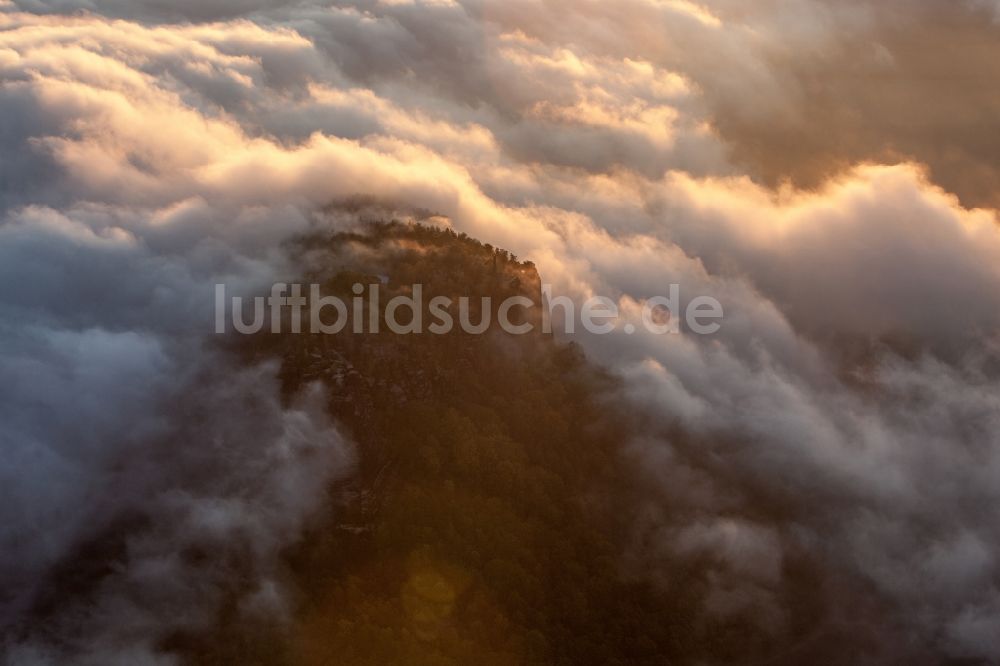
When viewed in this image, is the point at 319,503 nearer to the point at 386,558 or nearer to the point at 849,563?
the point at 386,558

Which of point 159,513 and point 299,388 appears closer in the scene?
point 159,513

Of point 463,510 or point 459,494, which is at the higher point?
point 459,494

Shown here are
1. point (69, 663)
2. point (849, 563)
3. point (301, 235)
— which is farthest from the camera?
point (301, 235)

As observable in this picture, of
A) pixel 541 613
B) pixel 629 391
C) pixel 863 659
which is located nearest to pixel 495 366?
pixel 629 391

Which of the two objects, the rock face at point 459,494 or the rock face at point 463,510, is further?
the rock face at point 459,494

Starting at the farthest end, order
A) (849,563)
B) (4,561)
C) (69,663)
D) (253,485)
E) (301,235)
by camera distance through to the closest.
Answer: (301,235) → (849,563) → (253,485) → (4,561) → (69,663)

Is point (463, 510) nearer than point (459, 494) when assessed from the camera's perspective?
Yes

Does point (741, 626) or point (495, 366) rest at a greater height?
point (495, 366)

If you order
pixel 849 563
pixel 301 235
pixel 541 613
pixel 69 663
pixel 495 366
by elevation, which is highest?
pixel 301 235

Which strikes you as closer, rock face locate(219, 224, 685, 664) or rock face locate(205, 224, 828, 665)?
rock face locate(205, 224, 828, 665)
